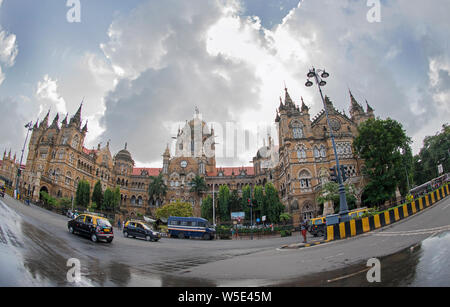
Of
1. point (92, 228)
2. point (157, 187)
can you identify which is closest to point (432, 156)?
point (92, 228)

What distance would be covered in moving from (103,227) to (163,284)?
999cm

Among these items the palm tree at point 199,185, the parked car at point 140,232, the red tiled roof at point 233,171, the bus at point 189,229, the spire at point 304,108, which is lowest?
the bus at point 189,229

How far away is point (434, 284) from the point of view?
3.63m

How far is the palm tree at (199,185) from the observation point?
55375mm

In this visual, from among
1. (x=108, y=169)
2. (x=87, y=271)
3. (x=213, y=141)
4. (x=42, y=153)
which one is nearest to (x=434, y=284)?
(x=87, y=271)

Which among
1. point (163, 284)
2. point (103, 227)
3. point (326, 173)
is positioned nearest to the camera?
point (163, 284)

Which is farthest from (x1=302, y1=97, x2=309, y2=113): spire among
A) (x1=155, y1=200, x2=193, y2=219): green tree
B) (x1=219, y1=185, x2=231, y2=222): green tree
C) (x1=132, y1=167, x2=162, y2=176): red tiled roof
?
(x1=132, y1=167, x2=162, y2=176): red tiled roof

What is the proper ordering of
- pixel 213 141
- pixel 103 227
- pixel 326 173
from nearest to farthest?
pixel 103 227
pixel 326 173
pixel 213 141

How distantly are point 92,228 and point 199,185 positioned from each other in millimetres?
42340

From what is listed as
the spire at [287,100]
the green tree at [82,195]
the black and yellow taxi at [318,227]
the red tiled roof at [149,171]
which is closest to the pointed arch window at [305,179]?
the spire at [287,100]

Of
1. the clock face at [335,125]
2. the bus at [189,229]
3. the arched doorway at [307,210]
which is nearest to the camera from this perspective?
the bus at [189,229]

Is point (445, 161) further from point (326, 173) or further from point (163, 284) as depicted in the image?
point (163, 284)

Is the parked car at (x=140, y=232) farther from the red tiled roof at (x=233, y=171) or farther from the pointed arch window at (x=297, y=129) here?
the red tiled roof at (x=233, y=171)

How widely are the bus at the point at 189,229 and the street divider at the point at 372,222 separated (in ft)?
52.5
